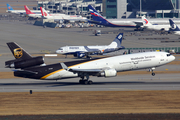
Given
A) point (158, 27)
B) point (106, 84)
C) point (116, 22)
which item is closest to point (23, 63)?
point (106, 84)

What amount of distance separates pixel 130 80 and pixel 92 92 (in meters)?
14.9

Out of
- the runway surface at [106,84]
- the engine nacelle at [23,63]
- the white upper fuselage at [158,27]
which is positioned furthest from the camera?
the white upper fuselage at [158,27]

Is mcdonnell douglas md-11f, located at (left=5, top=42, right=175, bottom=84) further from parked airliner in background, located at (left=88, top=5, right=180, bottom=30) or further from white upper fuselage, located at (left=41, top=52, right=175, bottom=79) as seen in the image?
parked airliner in background, located at (left=88, top=5, right=180, bottom=30)

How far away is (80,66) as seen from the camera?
180 feet

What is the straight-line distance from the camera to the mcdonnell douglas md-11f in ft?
172

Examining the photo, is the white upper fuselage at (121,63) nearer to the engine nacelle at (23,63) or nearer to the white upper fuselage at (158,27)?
the engine nacelle at (23,63)

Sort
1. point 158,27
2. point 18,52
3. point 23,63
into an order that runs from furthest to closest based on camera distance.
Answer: point 158,27
point 23,63
point 18,52

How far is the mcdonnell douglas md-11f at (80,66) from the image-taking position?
52.5m

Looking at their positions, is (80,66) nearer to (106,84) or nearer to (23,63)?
(106,84)

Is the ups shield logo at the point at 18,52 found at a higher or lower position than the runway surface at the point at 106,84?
higher

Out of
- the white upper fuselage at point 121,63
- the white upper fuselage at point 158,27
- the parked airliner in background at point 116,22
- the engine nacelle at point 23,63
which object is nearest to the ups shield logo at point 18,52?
the engine nacelle at point 23,63

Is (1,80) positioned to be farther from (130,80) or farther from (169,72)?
(169,72)

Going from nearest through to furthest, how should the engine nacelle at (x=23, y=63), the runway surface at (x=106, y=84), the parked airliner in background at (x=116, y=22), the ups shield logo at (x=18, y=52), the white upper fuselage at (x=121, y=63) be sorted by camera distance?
the engine nacelle at (x=23, y=63)
the runway surface at (x=106, y=84)
the ups shield logo at (x=18, y=52)
the white upper fuselage at (x=121, y=63)
the parked airliner in background at (x=116, y=22)

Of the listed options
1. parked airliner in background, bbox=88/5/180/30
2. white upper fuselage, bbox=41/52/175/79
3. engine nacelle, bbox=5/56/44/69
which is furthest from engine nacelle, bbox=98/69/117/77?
parked airliner in background, bbox=88/5/180/30
